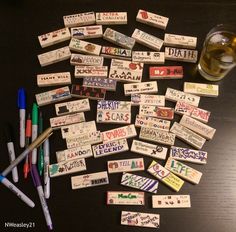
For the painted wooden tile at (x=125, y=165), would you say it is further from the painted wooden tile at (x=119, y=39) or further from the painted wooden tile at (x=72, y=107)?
the painted wooden tile at (x=119, y=39)

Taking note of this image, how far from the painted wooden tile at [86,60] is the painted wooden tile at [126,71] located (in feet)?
0.11

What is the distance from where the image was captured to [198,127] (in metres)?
0.76

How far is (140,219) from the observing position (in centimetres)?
69

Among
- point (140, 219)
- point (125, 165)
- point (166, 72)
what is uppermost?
point (166, 72)

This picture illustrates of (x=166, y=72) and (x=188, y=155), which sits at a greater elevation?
(x=166, y=72)

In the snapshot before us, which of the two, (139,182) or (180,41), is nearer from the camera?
(139,182)

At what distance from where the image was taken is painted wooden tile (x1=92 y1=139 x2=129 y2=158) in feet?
2.41

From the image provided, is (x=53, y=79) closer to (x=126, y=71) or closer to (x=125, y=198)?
(x=126, y=71)

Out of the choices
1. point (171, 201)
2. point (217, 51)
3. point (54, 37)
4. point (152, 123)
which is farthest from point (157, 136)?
point (54, 37)

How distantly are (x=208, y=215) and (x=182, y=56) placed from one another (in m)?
0.37

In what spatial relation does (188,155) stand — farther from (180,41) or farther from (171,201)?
(180,41)

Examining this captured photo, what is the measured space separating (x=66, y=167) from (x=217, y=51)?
0.43 meters

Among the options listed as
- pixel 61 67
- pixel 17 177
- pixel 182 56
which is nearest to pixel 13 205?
pixel 17 177

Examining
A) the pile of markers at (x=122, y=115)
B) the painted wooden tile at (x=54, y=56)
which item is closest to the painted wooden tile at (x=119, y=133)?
the pile of markers at (x=122, y=115)
